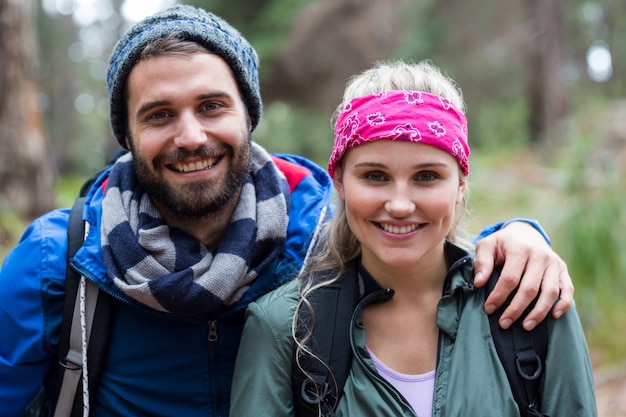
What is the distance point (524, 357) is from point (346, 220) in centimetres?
84

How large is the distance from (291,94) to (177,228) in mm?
11210

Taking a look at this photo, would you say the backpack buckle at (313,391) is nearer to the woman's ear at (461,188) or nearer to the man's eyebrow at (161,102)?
the woman's ear at (461,188)

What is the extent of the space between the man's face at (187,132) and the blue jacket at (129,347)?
1.09 ft

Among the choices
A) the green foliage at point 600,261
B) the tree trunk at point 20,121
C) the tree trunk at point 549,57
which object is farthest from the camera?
the tree trunk at point 549,57

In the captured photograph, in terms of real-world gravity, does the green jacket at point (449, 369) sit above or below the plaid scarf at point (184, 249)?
below

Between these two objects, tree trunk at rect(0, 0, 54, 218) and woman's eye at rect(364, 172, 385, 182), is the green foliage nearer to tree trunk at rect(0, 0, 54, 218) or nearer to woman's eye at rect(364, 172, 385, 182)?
woman's eye at rect(364, 172, 385, 182)

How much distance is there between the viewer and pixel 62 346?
2344 millimetres

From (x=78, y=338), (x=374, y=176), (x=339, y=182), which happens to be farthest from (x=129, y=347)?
(x=374, y=176)

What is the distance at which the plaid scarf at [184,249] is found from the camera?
2.30 metres

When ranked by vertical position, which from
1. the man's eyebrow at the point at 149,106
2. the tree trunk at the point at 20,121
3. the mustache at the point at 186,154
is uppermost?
the tree trunk at the point at 20,121

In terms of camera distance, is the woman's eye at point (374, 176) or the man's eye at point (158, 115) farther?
the man's eye at point (158, 115)

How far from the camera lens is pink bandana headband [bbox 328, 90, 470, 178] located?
2117mm

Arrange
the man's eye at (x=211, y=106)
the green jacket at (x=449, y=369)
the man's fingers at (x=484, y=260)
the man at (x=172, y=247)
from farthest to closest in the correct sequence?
the man's eye at (x=211, y=106) < the man at (x=172, y=247) < the man's fingers at (x=484, y=260) < the green jacket at (x=449, y=369)

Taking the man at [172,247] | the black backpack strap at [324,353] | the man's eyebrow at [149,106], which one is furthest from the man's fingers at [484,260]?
the man's eyebrow at [149,106]
